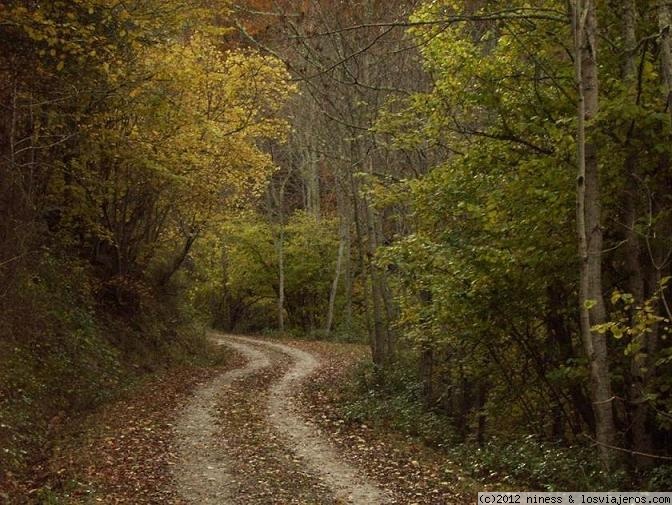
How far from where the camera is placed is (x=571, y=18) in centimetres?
838

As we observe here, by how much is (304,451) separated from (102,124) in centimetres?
828

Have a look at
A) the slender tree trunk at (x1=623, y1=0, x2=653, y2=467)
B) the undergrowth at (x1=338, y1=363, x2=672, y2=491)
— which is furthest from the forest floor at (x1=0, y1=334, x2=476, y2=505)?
the slender tree trunk at (x1=623, y1=0, x2=653, y2=467)

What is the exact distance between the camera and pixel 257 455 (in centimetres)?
1082

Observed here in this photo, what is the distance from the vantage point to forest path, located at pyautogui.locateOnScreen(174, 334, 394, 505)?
29.0ft

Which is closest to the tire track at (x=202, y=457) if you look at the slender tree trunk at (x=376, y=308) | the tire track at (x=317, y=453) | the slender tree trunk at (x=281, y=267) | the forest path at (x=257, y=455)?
the forest path at (x=257, y=455)

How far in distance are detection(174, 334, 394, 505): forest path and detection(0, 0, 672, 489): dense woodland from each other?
214cm

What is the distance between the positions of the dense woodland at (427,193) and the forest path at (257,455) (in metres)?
2.14

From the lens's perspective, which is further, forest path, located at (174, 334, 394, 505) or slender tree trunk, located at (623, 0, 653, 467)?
forest path, located at (174, 334, 394, 505)

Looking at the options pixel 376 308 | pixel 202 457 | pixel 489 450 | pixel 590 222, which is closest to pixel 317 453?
pixel 202 457

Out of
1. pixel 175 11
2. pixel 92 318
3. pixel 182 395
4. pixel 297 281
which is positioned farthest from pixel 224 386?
pixel 297 281

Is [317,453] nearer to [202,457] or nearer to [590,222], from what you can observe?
[202,457]

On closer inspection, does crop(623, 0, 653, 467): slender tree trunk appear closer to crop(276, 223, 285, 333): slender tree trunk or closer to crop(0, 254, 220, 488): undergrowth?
crop(0, 254, 220, 488): undergrowth

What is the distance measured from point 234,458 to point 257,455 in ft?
1.31

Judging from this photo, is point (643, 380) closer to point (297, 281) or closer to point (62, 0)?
point (62, 0)
